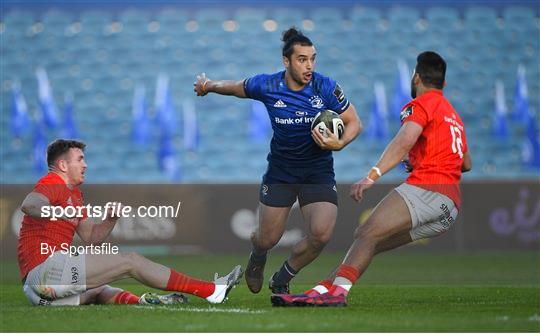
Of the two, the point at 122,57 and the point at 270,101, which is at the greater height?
the point at 122,57

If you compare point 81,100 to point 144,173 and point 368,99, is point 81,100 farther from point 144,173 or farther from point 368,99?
point 368,99

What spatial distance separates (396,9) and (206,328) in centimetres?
1849

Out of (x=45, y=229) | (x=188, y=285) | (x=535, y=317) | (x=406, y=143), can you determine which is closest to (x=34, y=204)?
(x=45, y=229)

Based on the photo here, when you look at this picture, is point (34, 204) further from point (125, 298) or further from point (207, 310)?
point (207, 310)

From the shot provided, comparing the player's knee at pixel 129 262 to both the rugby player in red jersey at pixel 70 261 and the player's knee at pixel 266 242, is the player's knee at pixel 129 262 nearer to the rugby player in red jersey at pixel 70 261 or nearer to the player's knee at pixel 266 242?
the rugby player in red jersey at pixel 70 261

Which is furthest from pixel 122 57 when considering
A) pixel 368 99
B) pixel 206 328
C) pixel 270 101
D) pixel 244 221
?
pixel 206 328

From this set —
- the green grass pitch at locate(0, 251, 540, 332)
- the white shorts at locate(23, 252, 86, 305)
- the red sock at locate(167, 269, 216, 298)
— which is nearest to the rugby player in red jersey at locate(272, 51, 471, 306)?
the green grass pitch at locate(0, 251, 540, 332)

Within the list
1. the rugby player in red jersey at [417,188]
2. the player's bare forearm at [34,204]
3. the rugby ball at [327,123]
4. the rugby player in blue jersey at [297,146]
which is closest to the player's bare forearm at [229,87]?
the rugby player in blue jersey at [297,146]

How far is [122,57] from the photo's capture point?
23.1 m

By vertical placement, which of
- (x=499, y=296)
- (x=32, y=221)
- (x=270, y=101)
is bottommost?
(x=499, y=296)

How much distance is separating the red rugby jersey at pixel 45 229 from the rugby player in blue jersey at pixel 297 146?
1.79 m

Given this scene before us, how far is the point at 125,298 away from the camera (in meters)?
7.93

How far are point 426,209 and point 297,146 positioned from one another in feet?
5.30

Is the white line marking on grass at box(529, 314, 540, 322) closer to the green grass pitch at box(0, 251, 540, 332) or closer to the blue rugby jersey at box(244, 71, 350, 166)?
the green grass pitch at box(0, 251, 540, 332)
